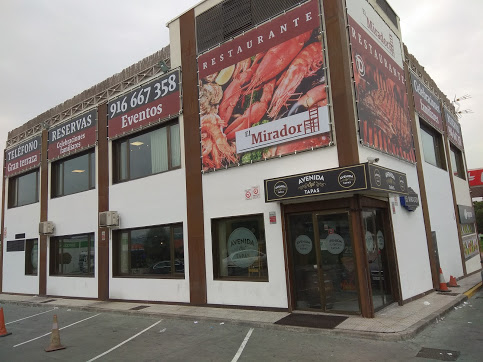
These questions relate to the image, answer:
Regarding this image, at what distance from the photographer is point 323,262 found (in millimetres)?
9000

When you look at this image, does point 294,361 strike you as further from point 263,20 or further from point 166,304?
point 263,20

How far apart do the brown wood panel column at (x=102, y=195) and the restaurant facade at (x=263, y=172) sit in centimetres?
7

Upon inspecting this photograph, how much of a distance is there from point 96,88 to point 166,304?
9.30 m

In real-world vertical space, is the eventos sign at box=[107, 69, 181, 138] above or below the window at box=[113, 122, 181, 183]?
above

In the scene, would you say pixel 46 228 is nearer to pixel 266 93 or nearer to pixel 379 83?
pixel 266 93

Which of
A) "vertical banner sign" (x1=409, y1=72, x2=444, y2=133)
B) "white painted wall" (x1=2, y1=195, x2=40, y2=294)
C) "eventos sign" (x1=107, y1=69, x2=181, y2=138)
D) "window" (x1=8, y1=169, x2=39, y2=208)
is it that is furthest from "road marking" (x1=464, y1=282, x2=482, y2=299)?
"window" (x1=8, y1=169, x2=39, y2=208)

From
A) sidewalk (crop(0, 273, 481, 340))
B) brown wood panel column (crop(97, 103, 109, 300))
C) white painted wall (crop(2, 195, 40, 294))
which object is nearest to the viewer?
sidewalk (crop(0, 273, 481, 340))

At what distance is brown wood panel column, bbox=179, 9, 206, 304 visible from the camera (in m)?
11.2

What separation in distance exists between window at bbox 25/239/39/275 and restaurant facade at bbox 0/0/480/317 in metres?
1.71

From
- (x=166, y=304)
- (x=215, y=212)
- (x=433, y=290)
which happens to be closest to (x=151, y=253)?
(x=166, y=304)

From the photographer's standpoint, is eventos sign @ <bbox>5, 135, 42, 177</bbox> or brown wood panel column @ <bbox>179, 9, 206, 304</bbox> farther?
eventos sign @ <bbox>5, 135, 42, 177</bbox>

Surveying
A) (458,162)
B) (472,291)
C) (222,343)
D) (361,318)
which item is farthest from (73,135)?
(458,162)

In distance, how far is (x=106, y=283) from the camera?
13844mm

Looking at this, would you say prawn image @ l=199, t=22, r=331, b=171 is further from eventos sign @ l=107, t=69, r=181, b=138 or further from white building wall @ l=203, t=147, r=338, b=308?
eventos sign @ l=107, t=69, r=181, b=138
